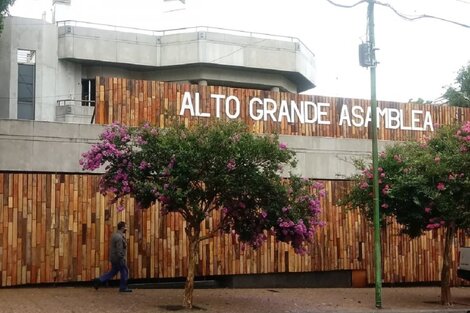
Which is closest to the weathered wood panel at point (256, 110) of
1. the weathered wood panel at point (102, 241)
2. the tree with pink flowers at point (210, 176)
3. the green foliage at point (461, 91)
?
the weathered wood panel at point (102, 241)

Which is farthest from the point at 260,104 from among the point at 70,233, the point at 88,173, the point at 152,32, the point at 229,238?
the point at 152,32

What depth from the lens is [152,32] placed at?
105 feet

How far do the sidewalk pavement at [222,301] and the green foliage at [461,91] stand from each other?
53.9 feet

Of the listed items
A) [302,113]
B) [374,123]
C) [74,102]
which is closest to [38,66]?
Result: [74,102]

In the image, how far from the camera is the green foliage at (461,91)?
3139cm

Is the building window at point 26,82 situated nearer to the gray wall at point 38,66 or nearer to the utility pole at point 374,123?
the gray wall at point 38,66

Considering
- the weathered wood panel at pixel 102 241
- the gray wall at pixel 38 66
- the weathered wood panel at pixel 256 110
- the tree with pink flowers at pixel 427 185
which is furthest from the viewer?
the gray wall at pixel 38 66

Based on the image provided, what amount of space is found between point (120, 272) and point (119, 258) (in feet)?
1.34

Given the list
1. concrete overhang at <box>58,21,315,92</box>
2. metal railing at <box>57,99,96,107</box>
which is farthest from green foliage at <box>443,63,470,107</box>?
metal railing at <box>57,99,96,107</box>

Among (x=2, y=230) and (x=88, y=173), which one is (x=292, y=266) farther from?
(x=2, y=230)

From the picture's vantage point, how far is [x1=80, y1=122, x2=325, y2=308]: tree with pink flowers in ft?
38.8

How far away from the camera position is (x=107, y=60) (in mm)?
30953

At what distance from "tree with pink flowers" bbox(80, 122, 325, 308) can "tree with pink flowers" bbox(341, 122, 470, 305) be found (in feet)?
8.27

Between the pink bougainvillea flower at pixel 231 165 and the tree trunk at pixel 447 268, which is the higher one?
the pink bougainvillea flower at pixel 231 165
